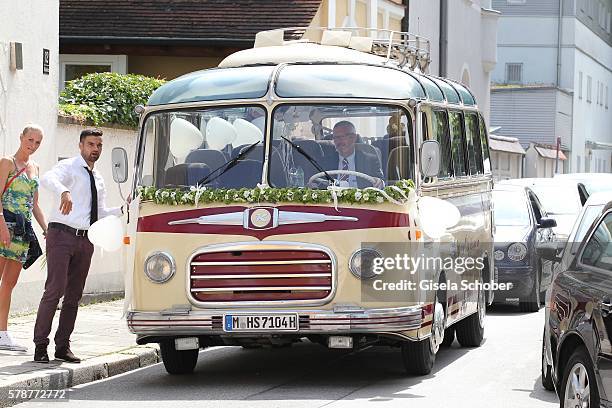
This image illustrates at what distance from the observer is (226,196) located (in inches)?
476

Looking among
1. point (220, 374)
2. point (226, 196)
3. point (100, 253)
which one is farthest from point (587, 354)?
point (100, 253)

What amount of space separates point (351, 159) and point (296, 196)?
0.69m

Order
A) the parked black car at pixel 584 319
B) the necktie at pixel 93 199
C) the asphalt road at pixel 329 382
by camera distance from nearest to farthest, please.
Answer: the parked black car at pixel 584 319 < the asphalt road at pixel 329 382 < the necktie at pixel 93 199

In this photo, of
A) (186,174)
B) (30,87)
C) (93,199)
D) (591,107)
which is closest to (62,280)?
(93,199)

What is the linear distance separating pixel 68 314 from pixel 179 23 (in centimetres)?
1546

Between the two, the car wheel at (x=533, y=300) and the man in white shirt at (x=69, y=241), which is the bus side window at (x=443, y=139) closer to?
the man in white shirt at (x=69, y=241)

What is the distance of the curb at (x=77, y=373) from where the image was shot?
445 inches

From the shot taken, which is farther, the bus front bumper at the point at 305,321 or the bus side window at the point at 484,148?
the bus side window at the point at 484,148

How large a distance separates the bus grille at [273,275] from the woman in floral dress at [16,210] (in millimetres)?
2069

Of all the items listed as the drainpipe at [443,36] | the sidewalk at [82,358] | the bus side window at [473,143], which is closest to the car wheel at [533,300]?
the bus side window at [473,143]

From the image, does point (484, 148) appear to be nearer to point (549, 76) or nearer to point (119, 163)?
point (119, 163)

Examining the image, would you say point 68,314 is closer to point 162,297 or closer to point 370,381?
point 162,297

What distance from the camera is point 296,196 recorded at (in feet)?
39.4

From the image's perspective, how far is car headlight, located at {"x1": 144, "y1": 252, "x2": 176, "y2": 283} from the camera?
1206 cm
